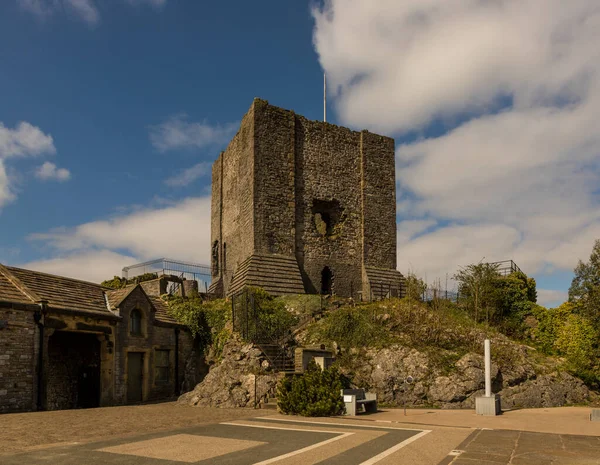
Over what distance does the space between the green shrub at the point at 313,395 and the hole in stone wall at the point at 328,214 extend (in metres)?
15.1

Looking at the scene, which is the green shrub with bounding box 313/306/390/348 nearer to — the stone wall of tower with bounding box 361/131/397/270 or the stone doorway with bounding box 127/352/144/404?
the stone doorway with bounding box 127/352/144/404

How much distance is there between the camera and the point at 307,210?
2958 cm

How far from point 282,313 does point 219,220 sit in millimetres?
12855

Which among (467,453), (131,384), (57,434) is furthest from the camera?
(131,384)

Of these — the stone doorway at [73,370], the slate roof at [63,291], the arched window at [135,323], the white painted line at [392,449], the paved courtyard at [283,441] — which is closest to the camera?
the white painted line at [392,449]

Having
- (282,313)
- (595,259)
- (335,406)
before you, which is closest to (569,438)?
(335,406)

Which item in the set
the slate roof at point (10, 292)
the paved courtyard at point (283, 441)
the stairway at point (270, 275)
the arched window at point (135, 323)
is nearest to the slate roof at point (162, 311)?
the arched window at point (135, 323)

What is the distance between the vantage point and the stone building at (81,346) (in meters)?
16.2

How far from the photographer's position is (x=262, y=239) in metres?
27.6

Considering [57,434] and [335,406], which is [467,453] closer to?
[335,406]

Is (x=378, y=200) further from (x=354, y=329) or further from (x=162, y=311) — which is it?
(x=162, y=311)

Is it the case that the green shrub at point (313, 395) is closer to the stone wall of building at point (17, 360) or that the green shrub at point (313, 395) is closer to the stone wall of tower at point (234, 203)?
the stone wall of building at point (17, 360)

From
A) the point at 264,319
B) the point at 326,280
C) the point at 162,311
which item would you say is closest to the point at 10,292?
the point at 162,311

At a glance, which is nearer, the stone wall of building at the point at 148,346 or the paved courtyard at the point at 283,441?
the paved courtyard at the point at 283,441
